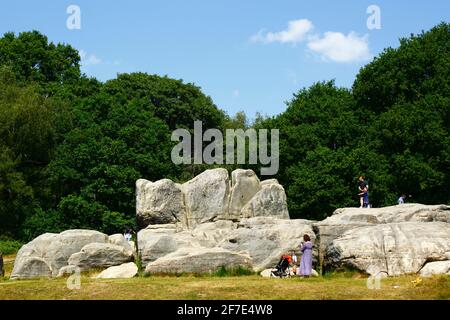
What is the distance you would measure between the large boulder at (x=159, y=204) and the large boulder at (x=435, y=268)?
20.6 meters

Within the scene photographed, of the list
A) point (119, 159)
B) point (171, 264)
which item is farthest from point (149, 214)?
point (119, 159)

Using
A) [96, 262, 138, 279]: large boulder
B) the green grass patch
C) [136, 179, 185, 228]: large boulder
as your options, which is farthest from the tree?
the green grass patch

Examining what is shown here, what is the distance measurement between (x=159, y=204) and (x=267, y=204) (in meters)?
7.38

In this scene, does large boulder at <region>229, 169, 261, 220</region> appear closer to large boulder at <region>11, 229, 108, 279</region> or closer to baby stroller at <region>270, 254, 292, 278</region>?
large boulder at <region>11, 229, 108, 279</region>

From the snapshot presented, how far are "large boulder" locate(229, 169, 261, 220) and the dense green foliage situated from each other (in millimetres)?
11490

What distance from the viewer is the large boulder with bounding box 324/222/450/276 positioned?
104 feet

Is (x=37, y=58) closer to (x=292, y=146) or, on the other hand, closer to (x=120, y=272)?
(x=292, y=146)

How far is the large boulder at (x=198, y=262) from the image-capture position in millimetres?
34062

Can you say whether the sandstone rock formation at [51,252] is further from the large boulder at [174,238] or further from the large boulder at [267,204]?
the large boulder at [267,204]

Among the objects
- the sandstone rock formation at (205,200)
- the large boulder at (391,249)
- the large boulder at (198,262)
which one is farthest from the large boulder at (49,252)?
the large boulder at (391,249)

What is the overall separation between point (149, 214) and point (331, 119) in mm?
25487

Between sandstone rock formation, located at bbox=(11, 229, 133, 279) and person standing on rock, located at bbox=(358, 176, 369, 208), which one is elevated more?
person standing on rock, located at bbox=(358, 176, 369, 208)

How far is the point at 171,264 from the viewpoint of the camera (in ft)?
112

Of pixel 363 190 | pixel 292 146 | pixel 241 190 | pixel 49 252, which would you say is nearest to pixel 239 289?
pixel 49 252
